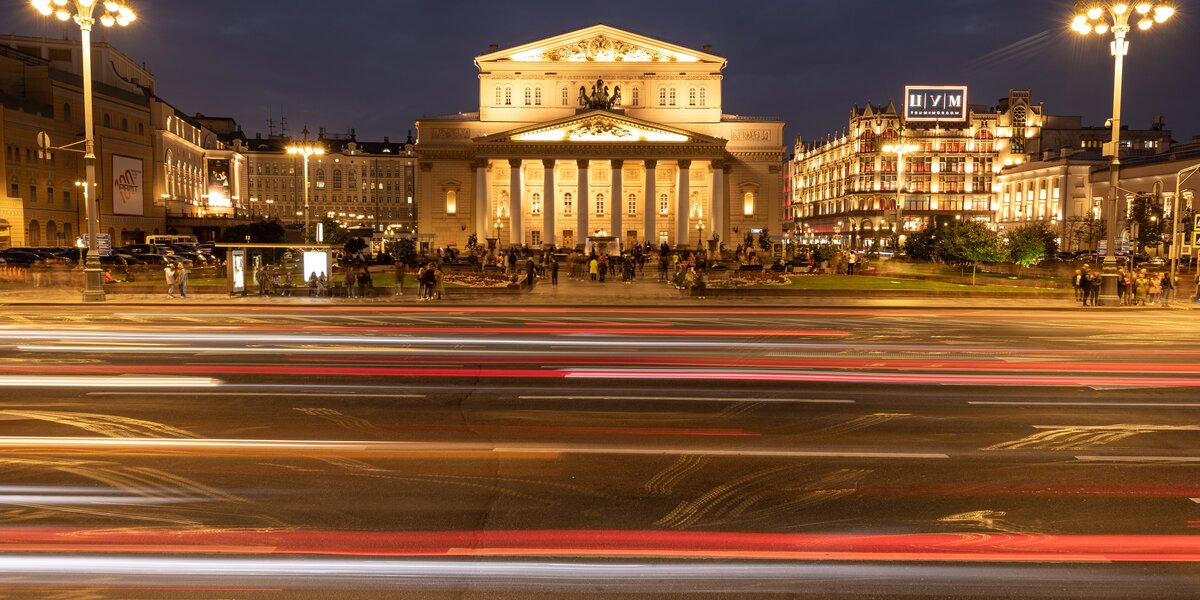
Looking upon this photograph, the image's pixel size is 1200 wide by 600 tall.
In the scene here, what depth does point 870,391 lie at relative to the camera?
14.6m

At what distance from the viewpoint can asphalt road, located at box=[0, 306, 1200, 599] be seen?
6.61 meters

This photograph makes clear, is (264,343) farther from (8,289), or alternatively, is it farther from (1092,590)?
(8,289)

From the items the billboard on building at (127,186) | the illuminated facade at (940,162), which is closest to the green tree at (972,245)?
the illuminated facade at (940,162)

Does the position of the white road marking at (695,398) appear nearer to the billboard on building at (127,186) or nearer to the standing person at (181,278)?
the standing person at (181,278)

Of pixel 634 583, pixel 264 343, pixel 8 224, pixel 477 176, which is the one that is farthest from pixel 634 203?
pixel 634 583

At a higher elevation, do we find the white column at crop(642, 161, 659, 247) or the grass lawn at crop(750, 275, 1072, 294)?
the white column at crop(642, 161, 659, 247)

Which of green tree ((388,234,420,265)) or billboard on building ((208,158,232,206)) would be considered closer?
green tree ((388,234,420,265))

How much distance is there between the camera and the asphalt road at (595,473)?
6613mm

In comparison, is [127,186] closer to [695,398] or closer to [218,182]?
[218,182]

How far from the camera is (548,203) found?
86.6 meters

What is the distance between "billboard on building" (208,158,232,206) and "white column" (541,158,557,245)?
4977 cm

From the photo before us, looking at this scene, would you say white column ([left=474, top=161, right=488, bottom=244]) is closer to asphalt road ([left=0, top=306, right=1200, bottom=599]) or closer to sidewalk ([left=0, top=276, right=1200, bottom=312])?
sidewalk ([left=0, top=276, right=1200, bottom=312])

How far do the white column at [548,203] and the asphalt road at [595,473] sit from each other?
2617 inches

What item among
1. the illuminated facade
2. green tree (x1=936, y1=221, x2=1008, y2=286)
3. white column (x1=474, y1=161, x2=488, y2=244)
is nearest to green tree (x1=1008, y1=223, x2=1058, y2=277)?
green tree (x1=936, y1=221, x2=1008, y2=286)
